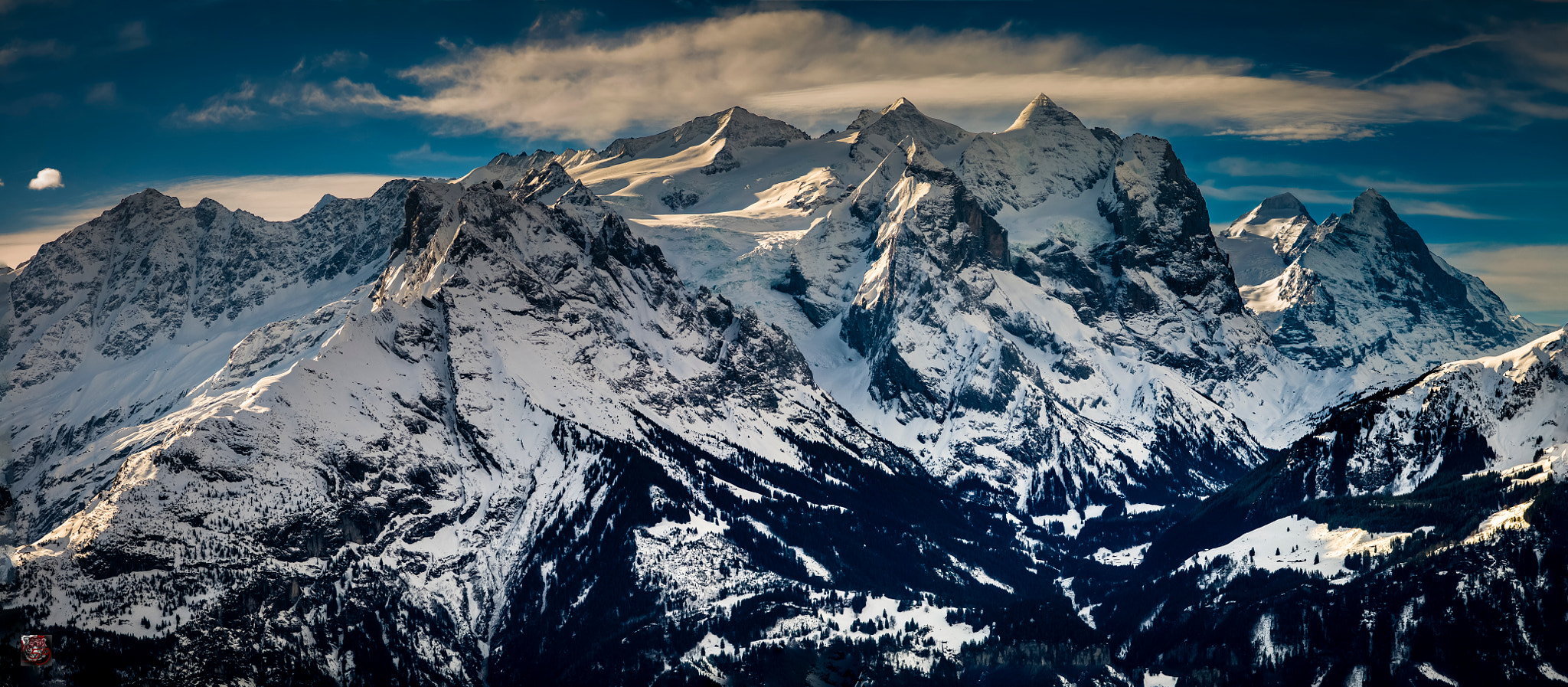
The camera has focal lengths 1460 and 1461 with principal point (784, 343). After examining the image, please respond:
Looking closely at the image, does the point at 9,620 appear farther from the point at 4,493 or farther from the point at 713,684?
the point at 713,684

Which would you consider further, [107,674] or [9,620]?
[107,674]

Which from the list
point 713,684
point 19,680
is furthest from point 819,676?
point 19,680

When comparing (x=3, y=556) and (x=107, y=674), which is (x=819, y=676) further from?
(x=107, y=674)

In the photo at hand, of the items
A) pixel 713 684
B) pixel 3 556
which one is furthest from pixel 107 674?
pixel 713 684

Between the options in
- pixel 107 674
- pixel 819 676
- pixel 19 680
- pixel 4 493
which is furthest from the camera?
pixel 107 674

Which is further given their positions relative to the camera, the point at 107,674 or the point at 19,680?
the point at 107,674

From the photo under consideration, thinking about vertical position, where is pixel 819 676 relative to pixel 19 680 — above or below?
below

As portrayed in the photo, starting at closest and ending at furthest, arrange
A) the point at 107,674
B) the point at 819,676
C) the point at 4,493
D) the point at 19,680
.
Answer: the point at 19,680
the point at 4,493
the point at 819,676
the point at 107,674

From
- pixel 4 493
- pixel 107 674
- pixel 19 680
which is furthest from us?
pixel 107 674

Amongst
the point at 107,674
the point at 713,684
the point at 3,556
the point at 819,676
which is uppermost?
the point at 3,556
